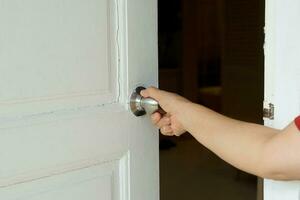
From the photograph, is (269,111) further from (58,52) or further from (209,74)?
(209,74)

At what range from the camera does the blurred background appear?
3.28 metres

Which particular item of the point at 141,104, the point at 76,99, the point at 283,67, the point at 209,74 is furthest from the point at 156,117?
the point at 209,74

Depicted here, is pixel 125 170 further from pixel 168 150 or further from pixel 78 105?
pixel 168 150

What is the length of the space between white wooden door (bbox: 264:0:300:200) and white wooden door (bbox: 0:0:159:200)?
32 centimetres

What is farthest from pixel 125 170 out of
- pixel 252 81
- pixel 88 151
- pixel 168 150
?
pixel 168 150

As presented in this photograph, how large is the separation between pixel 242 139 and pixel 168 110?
23 centimetres

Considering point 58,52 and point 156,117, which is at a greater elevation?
point 58,52

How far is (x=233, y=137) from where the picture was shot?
750 mm

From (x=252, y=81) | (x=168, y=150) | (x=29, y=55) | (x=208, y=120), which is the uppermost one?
(x=29, y=55)

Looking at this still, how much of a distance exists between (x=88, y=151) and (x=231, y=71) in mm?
2843

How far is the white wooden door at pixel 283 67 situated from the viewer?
75 cm

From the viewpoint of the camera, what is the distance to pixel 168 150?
4.14 metres

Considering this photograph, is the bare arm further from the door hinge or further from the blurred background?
the blurred background

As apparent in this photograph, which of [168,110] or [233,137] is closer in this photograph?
[233,137]
